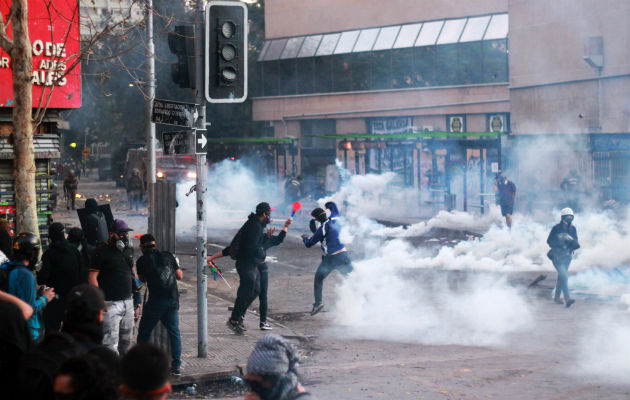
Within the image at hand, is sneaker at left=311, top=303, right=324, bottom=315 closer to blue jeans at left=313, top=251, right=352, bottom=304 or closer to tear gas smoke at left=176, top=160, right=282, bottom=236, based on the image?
blue jeans at left=313, top=251, right=352, bottom=304

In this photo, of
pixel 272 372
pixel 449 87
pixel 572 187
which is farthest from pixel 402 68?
pixel 272 372

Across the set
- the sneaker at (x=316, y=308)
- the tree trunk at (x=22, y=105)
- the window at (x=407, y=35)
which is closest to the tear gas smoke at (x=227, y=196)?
the window at (x=407, y=35)

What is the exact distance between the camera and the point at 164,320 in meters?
8.80

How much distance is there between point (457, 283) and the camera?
15.0 metres

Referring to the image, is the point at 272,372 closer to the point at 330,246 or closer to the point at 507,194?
the point at 330,246

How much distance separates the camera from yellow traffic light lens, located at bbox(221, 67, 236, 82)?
30.8ft

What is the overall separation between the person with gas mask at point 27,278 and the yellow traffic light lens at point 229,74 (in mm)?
3211

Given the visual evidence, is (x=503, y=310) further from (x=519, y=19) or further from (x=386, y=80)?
(x=386, y=80)

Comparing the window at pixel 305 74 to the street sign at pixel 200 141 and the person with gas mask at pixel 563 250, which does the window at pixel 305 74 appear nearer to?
the person with gas mask at pixel 563 250

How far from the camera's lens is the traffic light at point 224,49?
9.33 metres

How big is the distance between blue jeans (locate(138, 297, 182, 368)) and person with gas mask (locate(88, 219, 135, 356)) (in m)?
0.34

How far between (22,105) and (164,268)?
309cm

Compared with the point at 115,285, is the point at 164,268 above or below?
above

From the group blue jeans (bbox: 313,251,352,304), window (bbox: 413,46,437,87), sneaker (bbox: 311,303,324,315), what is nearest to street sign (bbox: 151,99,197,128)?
blue jeans (bbox: 313,251,352,304)
